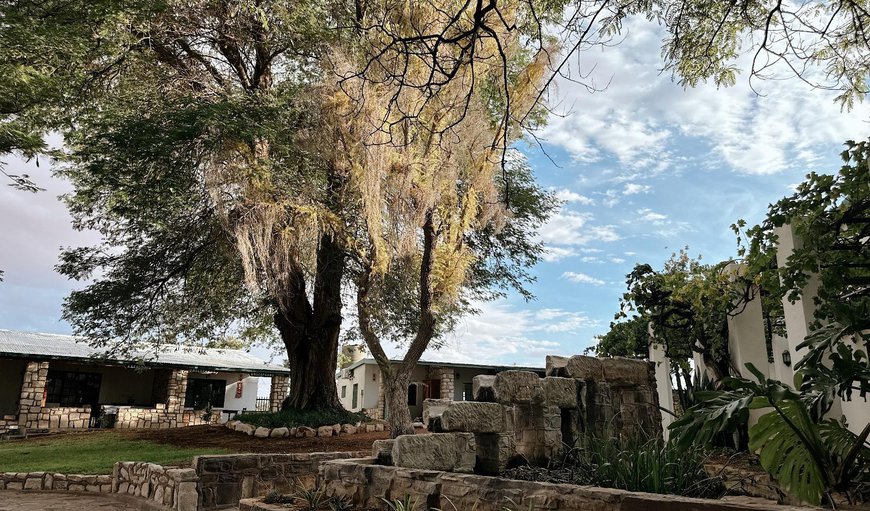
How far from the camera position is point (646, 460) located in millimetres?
Result: 4520

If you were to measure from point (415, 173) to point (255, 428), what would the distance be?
7454 mm

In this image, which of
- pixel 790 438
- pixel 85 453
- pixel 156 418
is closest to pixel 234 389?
pixel 156 418

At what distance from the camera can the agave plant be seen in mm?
3492

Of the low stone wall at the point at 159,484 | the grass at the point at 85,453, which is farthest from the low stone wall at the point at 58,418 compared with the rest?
the low stone wall at the point at 159,484

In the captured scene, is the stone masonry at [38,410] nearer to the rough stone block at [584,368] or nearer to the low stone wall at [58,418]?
the low stone wall at [58,418]

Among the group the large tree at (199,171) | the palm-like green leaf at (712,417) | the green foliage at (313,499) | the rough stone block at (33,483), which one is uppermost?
the large tree at (199,171)

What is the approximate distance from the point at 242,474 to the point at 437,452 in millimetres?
4303

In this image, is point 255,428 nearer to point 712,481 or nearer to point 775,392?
point 712,481

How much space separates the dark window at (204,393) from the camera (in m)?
24.5

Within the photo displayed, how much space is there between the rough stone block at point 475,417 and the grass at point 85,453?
6.79 metres

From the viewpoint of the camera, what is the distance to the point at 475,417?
5977 millimetres

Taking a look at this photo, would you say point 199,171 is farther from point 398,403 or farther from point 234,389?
point 234,389

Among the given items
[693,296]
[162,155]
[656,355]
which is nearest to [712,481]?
[693,296]

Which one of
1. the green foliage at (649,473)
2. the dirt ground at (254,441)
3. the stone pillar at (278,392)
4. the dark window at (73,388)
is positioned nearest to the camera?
the green foliage at (649,473)
